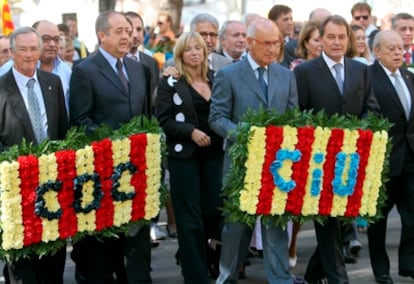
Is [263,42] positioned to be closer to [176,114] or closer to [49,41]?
[176,114]

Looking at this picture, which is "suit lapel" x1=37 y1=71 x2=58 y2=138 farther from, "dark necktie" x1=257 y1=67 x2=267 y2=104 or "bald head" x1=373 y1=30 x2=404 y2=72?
"bald head" x1=373 y1=30 x2=404 y2=72

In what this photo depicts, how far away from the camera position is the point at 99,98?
9.73m

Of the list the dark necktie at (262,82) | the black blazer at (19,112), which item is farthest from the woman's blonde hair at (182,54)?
the black blazer at (19,112)

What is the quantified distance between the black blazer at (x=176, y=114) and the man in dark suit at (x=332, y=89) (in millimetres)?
1009

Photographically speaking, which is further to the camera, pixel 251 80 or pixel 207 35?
pixel 207 35

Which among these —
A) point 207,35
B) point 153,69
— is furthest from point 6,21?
point 207,35

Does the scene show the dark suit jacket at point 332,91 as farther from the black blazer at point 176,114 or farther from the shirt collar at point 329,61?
the black blazer at point 176,114

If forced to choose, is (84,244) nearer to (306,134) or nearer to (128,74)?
(128,74)

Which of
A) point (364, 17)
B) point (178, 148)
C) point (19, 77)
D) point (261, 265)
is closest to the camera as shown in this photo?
point (19, 77)

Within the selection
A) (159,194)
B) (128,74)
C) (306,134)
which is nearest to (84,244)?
(159,194)

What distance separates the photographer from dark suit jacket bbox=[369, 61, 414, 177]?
419 inches

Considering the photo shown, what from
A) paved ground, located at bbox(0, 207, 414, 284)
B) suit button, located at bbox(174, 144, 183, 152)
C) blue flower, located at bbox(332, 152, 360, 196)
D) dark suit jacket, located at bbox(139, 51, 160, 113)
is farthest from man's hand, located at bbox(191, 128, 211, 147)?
paved ground, located at bbox(0, 207, 414, 284)

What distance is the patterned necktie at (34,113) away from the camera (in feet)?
30.1

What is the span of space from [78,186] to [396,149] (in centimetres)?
333
